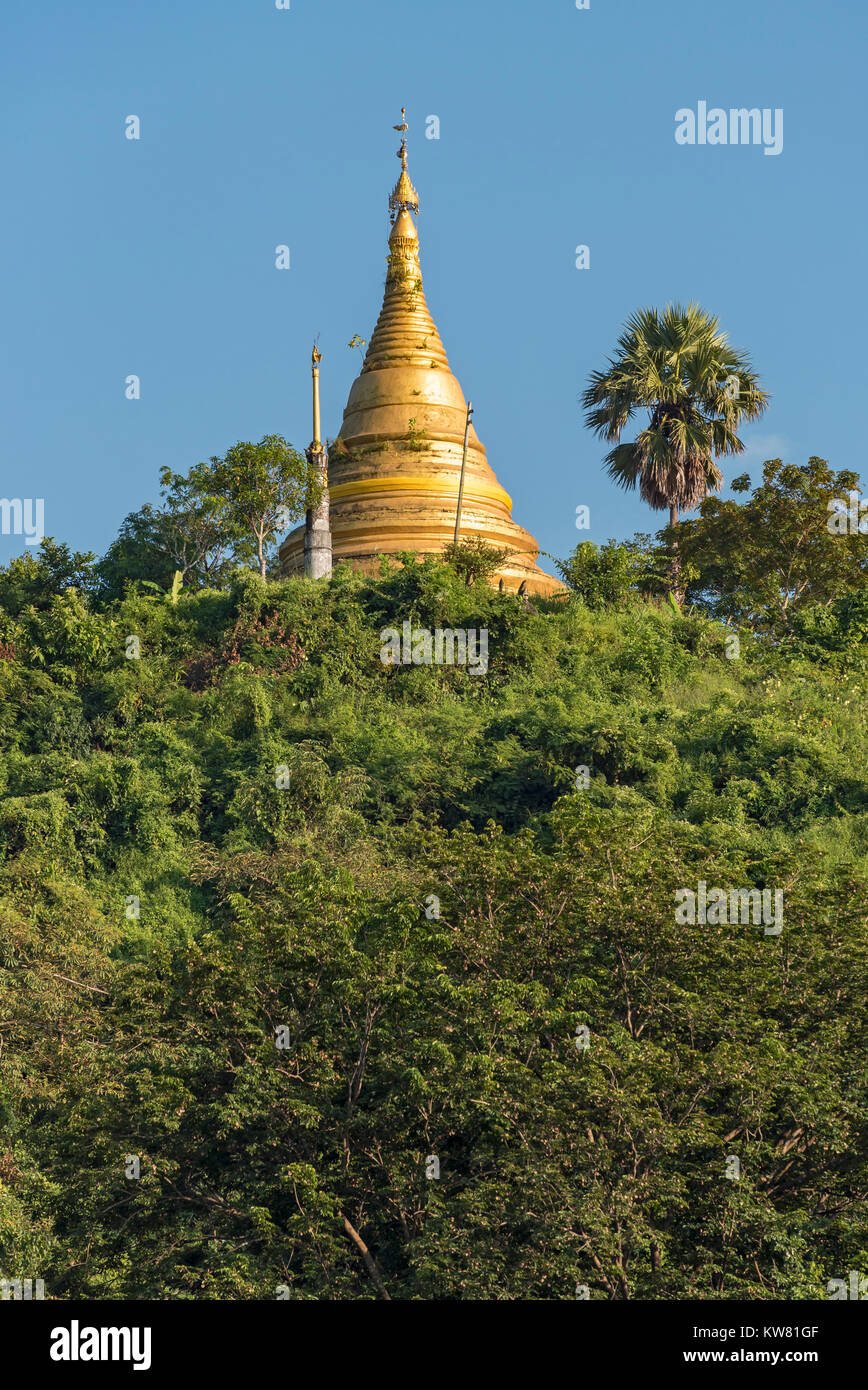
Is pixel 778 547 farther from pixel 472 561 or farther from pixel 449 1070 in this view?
pixel 449 1070

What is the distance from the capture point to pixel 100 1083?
744 inches

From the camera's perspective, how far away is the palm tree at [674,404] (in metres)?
42.4

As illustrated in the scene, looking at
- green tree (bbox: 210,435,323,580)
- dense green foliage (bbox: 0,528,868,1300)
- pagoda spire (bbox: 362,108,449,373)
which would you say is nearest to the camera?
dense green foliage (bbox: 0,528,868,1300)

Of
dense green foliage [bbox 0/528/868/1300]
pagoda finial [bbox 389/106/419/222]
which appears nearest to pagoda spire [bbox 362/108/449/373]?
pagoda finial [bbox 389/106/419/222]

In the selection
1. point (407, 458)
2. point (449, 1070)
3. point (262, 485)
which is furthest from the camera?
point (407, 458)

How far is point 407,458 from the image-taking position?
44625 millimetres

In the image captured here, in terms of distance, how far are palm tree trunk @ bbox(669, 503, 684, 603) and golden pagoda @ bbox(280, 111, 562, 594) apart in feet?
9.17

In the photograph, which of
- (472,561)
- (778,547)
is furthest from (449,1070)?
(778,547)

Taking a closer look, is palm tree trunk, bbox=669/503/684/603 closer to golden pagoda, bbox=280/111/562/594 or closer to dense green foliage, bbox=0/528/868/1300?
golden pagoda, bbox=280/111/562/594

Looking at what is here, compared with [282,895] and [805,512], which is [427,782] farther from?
[805,512]

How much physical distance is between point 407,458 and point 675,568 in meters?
7.12

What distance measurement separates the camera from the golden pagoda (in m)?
42.4
